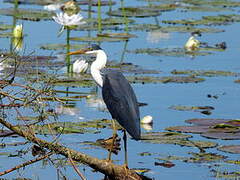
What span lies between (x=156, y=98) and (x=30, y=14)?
418 centimetres

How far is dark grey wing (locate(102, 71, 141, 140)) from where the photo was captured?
17.1ft

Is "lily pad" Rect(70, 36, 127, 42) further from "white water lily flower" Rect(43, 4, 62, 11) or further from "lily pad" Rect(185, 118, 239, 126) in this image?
"lily pad" Rect(185, 118, 239, 126)

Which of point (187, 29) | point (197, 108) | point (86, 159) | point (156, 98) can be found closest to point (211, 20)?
point (187, 29)

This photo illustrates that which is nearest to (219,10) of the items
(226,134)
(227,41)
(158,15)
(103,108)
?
(158,15)

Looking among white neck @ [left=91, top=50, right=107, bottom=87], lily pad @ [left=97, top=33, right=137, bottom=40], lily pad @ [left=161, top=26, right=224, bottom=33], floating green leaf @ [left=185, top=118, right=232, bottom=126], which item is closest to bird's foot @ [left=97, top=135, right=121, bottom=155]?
white neck @ [left=91, top=50, right=107, bottom=87]

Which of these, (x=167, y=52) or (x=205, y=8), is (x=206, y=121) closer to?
(x=167, y=52)

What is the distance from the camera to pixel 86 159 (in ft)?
15.7

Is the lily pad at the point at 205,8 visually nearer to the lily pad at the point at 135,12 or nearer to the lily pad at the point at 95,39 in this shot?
the lily pad at the point at 135,12

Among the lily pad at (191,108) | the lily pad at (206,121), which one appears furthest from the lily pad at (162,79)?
the lily pad at (206,121)

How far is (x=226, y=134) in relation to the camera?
619cm

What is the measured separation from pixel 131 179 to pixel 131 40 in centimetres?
560

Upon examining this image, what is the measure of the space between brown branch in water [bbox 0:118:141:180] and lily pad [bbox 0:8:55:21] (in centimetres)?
626

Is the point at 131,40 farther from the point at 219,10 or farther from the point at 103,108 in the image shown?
the point at 103,108

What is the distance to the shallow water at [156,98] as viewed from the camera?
5492 millimetres
